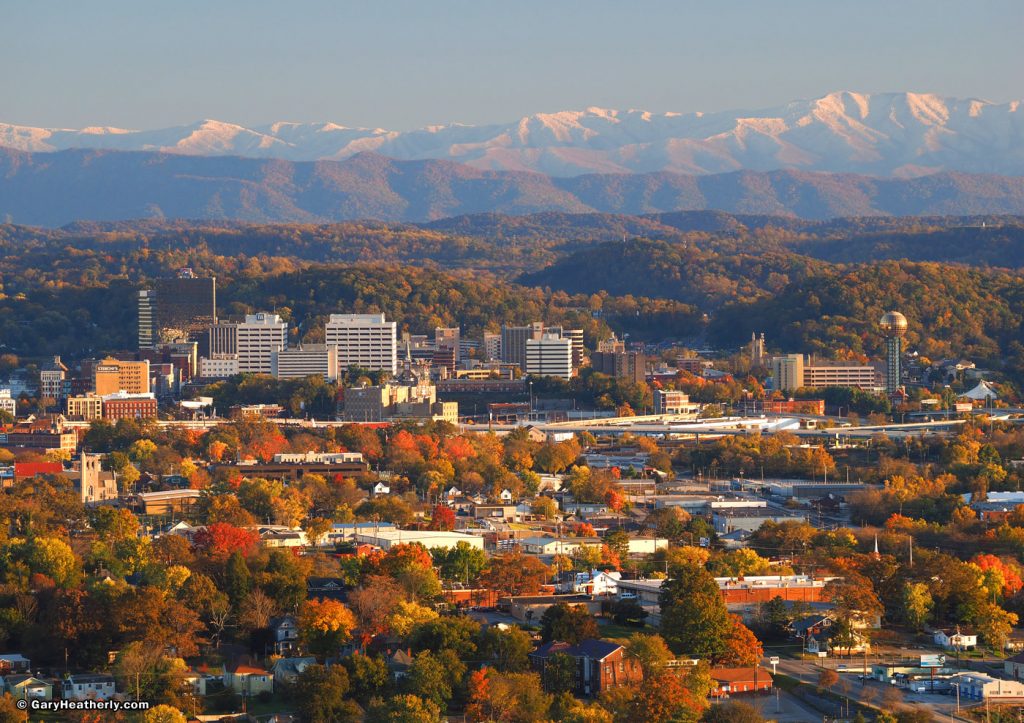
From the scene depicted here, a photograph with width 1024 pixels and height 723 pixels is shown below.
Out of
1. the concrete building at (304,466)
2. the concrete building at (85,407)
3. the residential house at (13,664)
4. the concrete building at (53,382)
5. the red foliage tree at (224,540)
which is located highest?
the concrete building at (53,382)

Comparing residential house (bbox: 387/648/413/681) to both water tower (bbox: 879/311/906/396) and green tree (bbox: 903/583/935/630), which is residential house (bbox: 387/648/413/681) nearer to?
green tree (bbox: 903/583/935/630)

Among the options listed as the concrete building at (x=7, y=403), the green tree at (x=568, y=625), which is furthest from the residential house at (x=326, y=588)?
the concrete building at (x=7, y=403)

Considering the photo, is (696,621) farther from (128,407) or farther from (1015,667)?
(128,407)

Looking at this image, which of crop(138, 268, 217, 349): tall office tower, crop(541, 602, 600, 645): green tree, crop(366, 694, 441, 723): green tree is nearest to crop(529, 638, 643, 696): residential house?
crop(541, 602, 600, 645): green tree

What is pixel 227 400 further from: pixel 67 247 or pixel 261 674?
pixel 67 247

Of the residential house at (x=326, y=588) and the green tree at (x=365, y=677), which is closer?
the green tree at (x=365, y=677)

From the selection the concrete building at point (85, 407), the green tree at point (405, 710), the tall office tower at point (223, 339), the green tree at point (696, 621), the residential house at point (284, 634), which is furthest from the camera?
the tall office tower at point (223, 339)

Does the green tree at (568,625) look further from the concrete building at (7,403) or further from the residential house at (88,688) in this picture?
the concrete building at (7,403)
